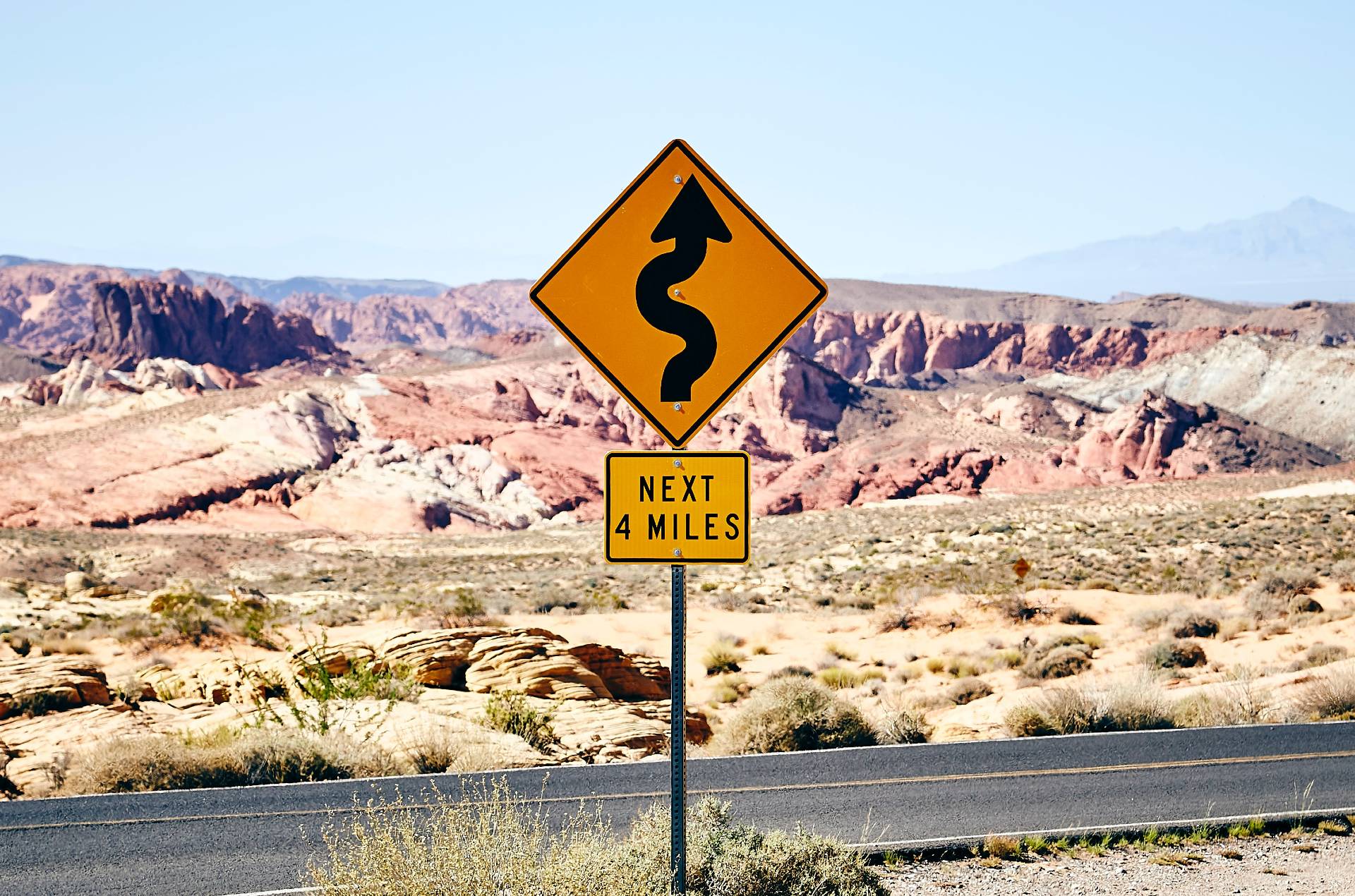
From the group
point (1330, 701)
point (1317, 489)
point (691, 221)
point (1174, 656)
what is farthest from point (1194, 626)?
point (1317, 489)

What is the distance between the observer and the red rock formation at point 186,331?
129750 millimetres

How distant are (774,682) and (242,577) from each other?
3233 cm

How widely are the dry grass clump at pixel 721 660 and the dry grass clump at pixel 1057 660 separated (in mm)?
4922

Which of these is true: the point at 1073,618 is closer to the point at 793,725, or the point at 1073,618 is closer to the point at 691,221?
the point at 793,725

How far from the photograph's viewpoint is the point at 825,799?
8.87m

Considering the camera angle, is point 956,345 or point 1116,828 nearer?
point 1116,828

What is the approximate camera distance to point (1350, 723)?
11.3 m

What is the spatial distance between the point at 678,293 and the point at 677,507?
0.89 m

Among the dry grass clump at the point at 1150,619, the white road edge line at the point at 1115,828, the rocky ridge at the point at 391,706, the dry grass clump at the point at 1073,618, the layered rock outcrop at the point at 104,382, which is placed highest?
the layered rock outcrop at the point at 104,382

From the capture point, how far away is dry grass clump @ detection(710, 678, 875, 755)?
11070mm

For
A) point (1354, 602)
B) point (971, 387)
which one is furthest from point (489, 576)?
point (971, 387)

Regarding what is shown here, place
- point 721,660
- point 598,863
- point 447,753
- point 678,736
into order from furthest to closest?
1. point 721,660
2. point 447,753
3. point 598,863
4. point 678,736

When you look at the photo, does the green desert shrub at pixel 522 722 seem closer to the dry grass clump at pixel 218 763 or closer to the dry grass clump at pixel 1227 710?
the dry grass clump at pixel 218 763

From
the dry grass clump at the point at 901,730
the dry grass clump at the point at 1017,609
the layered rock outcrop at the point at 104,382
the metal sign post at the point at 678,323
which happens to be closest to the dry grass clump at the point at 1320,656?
the dry grass clump at the point at 1017,609
